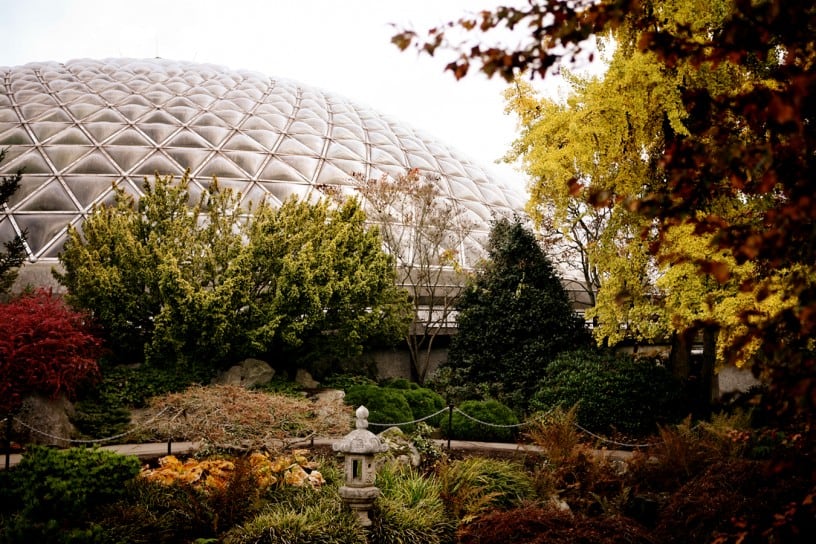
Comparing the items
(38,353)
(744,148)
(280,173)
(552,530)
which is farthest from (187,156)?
(744,148)

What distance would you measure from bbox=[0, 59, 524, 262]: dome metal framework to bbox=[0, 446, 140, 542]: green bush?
556 inches

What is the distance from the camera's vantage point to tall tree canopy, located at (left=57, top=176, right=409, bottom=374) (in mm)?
15992

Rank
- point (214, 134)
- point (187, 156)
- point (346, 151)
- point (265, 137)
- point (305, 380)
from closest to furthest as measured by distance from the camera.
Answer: point (305, 380)
point (187, 156)
point (214, 134)
point (265, 137)
point (346, 151)

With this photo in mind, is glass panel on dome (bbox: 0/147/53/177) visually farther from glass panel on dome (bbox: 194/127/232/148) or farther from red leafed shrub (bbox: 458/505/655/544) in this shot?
red leafed shrub (bbox: 458/505/655/544)

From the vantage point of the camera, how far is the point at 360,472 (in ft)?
29.2

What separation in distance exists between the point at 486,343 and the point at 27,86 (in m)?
23.9

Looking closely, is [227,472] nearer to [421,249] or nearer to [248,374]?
[248,374]

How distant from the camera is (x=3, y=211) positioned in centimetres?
2205

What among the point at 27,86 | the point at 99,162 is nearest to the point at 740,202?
the point at 99,162

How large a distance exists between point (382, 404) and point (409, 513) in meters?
5.94

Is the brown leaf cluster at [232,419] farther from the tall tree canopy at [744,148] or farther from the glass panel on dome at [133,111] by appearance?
the glass panel on dome at [133,111]

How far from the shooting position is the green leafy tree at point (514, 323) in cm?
1806

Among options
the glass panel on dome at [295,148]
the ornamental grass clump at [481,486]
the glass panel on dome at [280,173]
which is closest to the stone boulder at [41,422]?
the ornamental grass clump at [481,486]

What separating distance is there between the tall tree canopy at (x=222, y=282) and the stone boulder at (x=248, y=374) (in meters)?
0.33
